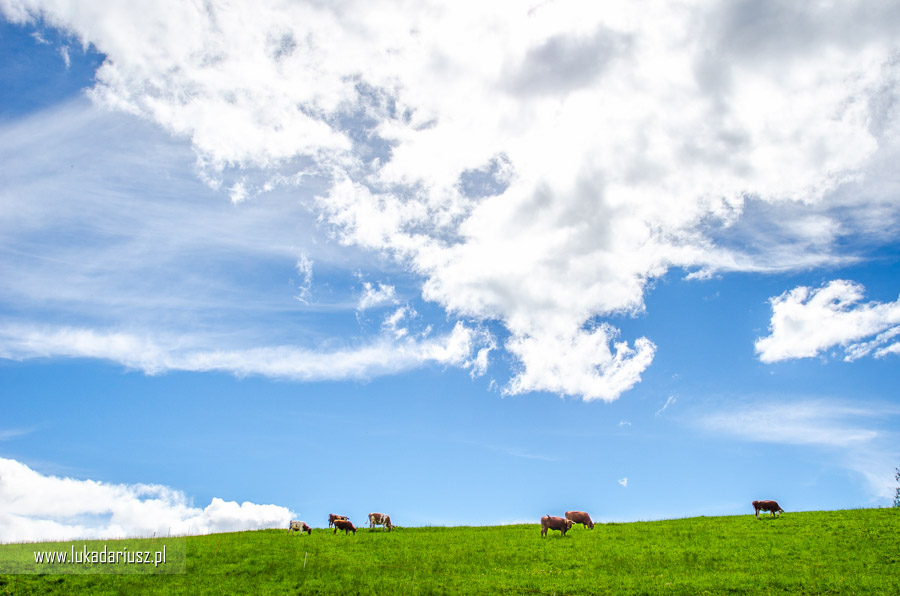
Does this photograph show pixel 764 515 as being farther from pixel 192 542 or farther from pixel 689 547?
pixel 192 542

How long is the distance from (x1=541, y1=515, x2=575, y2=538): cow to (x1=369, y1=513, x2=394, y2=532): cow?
1277 cm

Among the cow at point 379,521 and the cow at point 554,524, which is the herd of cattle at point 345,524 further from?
the cow at point 554,524

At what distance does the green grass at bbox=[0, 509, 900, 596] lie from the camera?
96.2ft

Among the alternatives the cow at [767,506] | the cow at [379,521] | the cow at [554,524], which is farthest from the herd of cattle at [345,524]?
the cow at [767,506]

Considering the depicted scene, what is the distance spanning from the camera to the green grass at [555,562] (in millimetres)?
29312

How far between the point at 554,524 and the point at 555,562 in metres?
9.04

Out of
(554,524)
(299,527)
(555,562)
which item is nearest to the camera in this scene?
(555,562)

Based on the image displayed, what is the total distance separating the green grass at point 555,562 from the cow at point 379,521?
3.28 m

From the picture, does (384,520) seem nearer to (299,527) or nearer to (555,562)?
(299,527)

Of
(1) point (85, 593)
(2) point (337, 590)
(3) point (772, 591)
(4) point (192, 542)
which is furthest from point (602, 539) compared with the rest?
(1) point (85, 593)

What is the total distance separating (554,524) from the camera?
141 feet

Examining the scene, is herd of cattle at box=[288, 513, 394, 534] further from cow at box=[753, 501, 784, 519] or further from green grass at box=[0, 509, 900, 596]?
cow at box=[753, 501, 784, 519]

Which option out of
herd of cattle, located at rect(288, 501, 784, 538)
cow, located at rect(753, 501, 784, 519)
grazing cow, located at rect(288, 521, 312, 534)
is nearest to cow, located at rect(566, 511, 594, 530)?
herd of cattle, located at rect(288, 501, 784, 538)

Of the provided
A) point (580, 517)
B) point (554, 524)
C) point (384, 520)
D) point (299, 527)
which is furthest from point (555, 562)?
point (299, 527)
